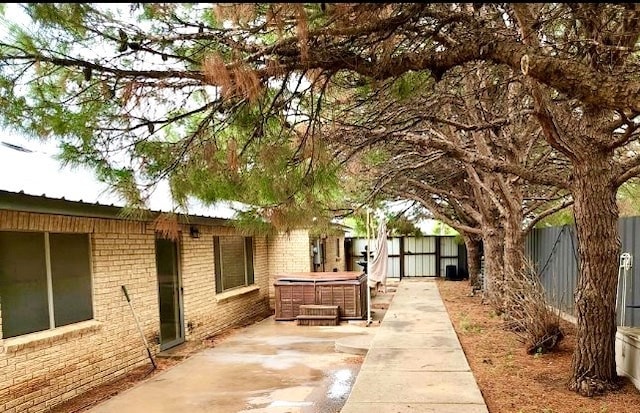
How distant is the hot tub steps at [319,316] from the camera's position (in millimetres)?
10656

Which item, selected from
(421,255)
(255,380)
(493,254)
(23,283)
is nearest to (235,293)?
(255,380)

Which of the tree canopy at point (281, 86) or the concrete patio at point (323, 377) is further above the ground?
the tree canopy at point (281, 86)

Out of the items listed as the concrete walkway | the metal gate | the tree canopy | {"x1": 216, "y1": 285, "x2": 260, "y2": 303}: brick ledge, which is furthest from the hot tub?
the metal gate

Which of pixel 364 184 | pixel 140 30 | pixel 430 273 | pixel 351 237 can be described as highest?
pixel 140 30

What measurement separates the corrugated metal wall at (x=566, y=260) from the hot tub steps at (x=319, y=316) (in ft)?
13.7

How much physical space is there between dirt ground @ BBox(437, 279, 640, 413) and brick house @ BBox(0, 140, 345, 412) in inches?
137

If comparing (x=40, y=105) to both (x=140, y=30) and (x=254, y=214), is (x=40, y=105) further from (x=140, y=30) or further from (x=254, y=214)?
(x=254, y=214)

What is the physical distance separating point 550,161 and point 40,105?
327 inches

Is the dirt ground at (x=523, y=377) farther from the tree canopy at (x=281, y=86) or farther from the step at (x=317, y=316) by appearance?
the step at (x=317, y=316)

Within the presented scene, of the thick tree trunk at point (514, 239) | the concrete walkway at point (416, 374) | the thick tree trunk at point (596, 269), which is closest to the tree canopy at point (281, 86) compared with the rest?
the thick tree trunk at point (596, 269)

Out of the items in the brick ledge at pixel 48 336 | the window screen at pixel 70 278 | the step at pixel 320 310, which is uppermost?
the window screen at pixel 70 278

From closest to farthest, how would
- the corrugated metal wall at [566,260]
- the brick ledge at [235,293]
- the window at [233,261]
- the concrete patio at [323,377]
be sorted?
the concrete patio at [323,377] → the corrugated metal wall at [566,260] → the brick ledge at [235,293] → the window at [233,261]

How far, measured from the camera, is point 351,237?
23672 millimetres

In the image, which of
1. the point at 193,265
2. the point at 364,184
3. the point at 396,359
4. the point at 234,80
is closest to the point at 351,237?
the point at 364,184
